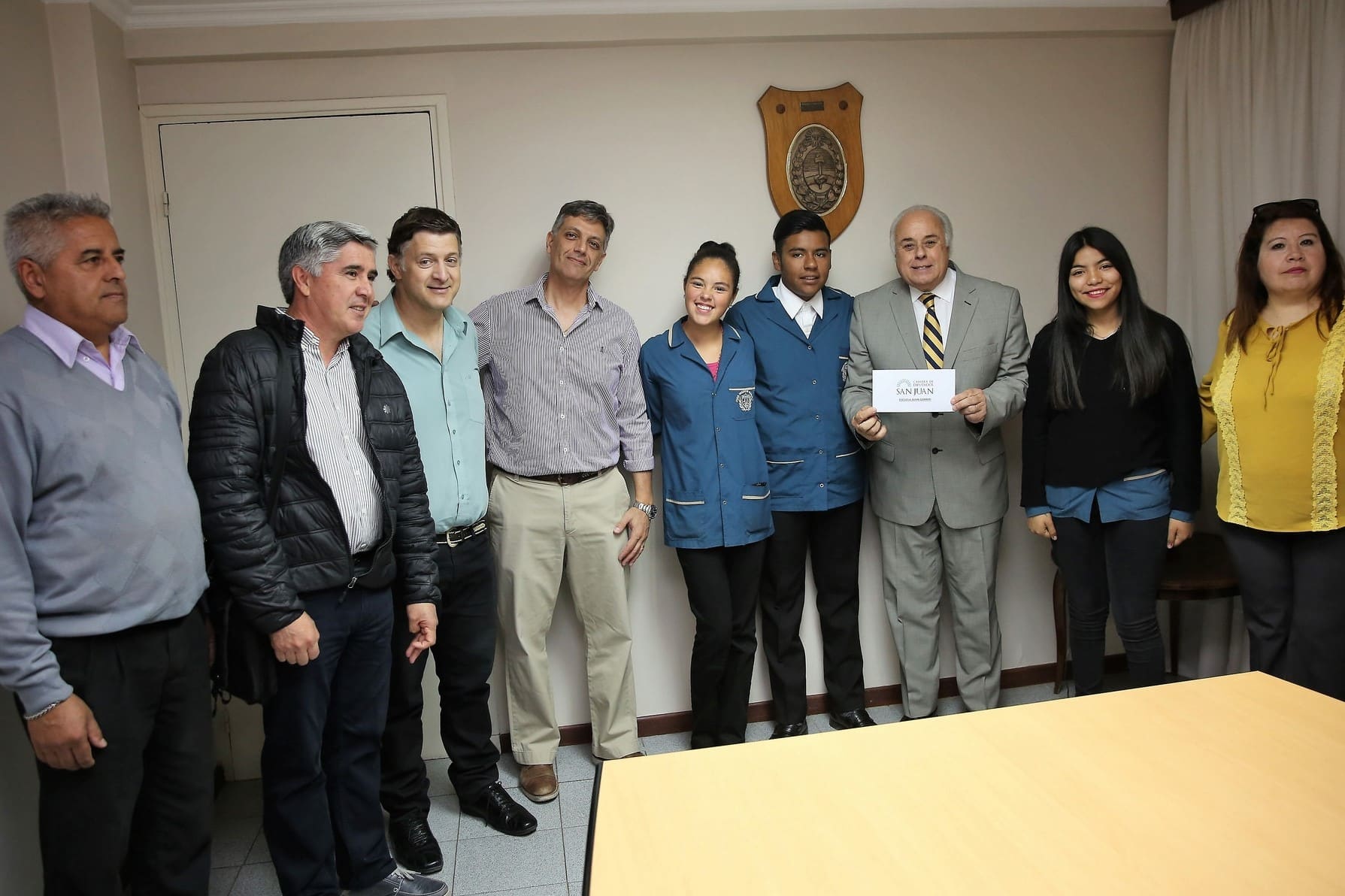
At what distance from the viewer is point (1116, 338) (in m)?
2.70

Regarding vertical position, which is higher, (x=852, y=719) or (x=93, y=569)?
(x=93, y=569)

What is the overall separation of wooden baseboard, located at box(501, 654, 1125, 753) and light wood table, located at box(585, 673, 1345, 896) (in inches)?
76.8

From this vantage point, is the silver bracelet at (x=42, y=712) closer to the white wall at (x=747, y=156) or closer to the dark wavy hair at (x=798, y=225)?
the white wall at (x=747, y=156)

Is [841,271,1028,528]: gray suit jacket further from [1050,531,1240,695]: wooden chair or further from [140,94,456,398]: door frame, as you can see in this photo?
[140,94,456,398]: door frame

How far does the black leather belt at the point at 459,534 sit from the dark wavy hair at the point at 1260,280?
2325 mm

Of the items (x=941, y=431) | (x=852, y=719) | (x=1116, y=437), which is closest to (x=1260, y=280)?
Answer: (x=1116, y=437)

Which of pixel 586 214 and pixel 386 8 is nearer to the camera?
pixel 586 214

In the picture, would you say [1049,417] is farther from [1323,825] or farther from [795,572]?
[1323,825]

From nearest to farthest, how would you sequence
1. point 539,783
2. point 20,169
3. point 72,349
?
point 72,349 < point 20,169 < point 539,783

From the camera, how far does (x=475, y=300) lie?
3143mm

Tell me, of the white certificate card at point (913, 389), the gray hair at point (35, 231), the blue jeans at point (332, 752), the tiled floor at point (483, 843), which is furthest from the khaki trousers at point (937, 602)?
the gray hair at point (35, 231)

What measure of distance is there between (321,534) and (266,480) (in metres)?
0.17

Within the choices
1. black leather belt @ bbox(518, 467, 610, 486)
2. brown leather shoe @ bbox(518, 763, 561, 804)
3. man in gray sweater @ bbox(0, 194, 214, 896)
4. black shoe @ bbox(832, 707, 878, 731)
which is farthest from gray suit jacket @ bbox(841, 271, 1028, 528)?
man in gray sweater @ bbox(0, 194, 214, 896)

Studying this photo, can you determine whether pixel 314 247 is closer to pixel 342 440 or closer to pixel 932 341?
pixel 342 440
